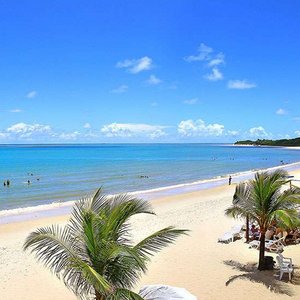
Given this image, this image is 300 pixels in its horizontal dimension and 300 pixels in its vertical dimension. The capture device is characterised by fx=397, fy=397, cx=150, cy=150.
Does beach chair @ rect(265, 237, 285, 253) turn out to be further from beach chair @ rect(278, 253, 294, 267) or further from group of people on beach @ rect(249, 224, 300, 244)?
beach chair @ rect(278, 253, 294, 267)

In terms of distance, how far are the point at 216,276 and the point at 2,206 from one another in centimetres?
2146

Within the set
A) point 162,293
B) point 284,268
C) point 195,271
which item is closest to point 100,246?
point 162,293

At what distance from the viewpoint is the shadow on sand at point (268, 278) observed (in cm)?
1077

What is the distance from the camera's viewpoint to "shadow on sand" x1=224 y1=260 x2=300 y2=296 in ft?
35.3

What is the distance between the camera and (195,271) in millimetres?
12367

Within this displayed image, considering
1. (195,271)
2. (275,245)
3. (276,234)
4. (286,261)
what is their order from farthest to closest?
(276,234) < (275,245) < (195,271) < (286,261)

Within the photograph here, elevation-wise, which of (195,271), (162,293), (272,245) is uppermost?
(162,293)

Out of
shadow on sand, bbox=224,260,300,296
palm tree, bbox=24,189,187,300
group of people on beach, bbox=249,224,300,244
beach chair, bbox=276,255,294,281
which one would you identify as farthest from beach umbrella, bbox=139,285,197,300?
group of people on beach, bbox=249,224,300,244

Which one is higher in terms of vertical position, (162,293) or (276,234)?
(162,293)

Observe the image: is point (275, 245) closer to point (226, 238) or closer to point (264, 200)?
point (226, 238)

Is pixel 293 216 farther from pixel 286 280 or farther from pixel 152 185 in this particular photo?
pixel 152 185

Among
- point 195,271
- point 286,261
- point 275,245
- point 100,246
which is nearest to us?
point 100,246

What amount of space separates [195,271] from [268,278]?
2.19m

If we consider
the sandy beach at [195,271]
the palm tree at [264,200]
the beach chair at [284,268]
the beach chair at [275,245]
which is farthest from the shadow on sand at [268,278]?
the beach chair at [275,245]
